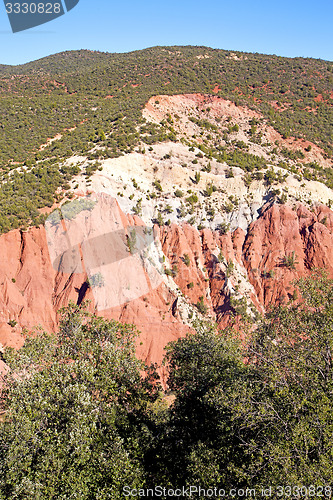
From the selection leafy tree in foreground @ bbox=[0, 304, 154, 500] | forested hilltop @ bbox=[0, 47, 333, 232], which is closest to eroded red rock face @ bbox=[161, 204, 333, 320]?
forested hilltop @ bbox=[0, 47, 333, 232]

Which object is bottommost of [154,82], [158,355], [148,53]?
[158,355]

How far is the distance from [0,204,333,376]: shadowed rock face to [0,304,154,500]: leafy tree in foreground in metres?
14.1

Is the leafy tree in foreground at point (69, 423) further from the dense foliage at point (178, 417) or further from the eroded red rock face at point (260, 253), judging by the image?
the eroded red rock face at point (260, 253)

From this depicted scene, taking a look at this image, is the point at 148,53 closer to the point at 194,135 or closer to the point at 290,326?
the point at 194,135

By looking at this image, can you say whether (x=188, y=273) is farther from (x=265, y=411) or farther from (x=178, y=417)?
(x=265, y=411)

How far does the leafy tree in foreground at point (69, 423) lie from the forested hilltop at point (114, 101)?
2011 centimetres

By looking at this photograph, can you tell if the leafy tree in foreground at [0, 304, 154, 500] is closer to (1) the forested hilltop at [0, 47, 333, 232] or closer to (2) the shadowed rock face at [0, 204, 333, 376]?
(2) the shadowed rock face at [0, 204, 333, 376]

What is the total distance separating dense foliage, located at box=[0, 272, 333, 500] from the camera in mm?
10829

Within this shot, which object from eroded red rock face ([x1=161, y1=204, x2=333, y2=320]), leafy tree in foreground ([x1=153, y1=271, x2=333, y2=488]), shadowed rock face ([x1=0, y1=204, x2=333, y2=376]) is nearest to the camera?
leafy tree in foreground ([x1=153, y1=271, x2=333, y2=488])

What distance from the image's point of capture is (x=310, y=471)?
31.8 ft

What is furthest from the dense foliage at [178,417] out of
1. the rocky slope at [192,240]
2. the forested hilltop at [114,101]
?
the forested hilltop at [114,101]

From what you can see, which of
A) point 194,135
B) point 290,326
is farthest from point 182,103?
point 290,326

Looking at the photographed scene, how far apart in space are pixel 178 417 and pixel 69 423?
19.5ft

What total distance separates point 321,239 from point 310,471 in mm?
34432
